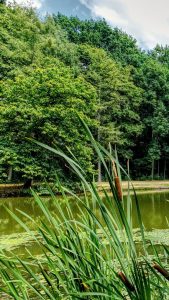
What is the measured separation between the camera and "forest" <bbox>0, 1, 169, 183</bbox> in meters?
17.8

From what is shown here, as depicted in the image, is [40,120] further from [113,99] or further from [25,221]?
[113,99]

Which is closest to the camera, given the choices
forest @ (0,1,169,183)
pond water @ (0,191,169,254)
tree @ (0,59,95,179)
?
pond water @ (0,191,169,254)

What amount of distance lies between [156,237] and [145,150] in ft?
76.8

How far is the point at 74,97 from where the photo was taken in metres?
18.7

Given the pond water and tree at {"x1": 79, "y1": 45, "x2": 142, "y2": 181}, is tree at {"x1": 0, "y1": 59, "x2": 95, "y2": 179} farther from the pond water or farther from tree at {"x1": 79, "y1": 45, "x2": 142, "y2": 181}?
tree at {"x1": 79, "y1": 45, "x2": 142, "y2": 181}

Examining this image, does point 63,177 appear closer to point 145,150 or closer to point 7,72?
point 7,72

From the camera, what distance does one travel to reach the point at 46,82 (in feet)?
59.4

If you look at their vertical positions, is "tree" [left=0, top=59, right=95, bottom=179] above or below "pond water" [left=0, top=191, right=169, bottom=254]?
above

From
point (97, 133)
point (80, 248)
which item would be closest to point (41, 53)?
point (97, 133)

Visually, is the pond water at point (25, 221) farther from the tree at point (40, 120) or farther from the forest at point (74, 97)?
the forest at point (74, 97)

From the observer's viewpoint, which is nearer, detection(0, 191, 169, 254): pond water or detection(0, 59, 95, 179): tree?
detection(0, 191, 169, 254): pond water

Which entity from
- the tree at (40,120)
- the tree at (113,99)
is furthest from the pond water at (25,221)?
the tree at (113,99)

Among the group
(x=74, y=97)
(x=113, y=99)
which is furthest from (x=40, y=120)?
(x=113, y=99)

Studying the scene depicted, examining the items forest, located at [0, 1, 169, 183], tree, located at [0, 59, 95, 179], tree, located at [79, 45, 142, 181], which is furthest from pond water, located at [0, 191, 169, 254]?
tree, located at [79, 45, 142, 181]
